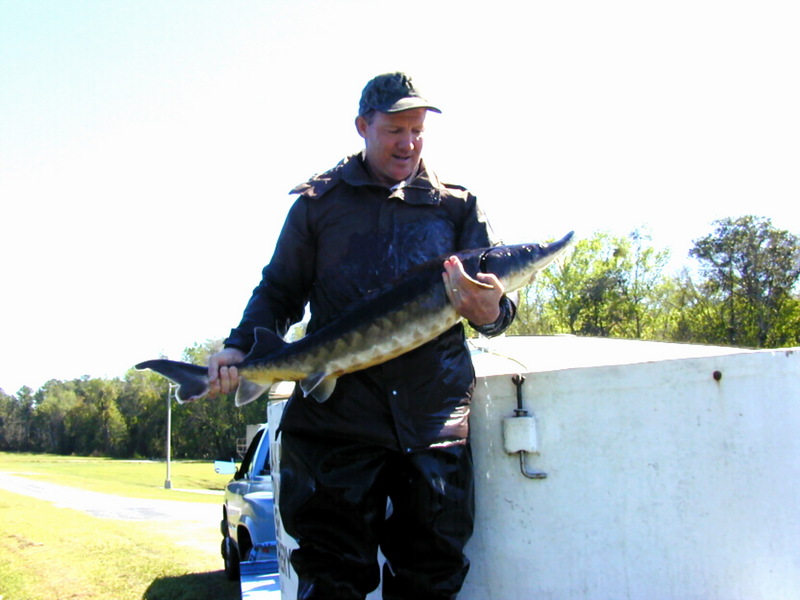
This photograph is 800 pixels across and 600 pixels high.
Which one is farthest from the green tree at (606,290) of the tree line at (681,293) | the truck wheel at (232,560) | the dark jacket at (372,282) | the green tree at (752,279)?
the dark jacket at (372,282)

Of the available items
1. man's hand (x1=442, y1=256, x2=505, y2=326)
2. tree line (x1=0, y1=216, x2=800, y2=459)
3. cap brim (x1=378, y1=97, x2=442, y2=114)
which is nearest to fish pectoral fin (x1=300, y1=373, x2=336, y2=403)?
man's hand (x1=442, y1=256, x2=505, y2=326)

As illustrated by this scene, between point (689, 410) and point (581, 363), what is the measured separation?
0.47 metres

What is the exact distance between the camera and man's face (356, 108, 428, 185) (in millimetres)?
3184

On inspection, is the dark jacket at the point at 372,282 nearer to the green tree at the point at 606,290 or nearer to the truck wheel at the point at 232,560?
the truck wheel at the point at 232,560

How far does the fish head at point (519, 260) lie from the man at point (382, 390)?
16 cm

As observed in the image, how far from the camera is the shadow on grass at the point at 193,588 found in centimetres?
855

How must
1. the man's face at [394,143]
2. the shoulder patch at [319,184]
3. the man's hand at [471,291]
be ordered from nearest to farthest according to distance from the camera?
the man's hand at [471,291]
the man's face at [394,143]
the shoulder patch at [319,184]

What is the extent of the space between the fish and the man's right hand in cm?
3

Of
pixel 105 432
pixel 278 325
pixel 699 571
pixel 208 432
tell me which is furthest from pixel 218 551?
pixel 105 432

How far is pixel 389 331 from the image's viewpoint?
9.46 feet

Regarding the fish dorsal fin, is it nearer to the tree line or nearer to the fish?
the fish

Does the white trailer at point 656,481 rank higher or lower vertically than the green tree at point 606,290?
lower

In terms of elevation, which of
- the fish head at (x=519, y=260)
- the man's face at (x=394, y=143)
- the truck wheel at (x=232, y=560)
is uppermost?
the man's face at (x=394, y=143)

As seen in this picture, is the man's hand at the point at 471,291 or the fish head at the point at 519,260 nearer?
the man's hand at the point at 471,291
